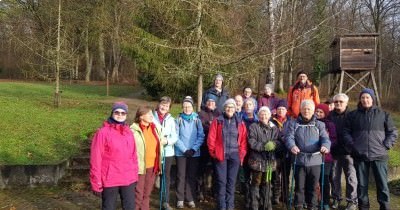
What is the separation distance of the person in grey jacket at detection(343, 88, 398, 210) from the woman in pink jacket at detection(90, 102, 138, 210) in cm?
331

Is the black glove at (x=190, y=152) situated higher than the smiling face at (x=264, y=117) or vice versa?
the smiling face at (x=264, y=117)

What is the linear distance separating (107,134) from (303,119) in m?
2.91

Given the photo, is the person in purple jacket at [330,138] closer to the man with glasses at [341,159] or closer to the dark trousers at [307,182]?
the man with glasses at [341,159]

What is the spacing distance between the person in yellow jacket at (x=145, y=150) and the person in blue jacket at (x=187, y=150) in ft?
2.12

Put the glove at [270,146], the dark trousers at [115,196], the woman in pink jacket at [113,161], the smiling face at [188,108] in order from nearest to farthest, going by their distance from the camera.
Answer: the woman in pink jacket at [113,161] < the dark trousers at [115,196] < the glove at [270,146] < the smiling face at [188,108]

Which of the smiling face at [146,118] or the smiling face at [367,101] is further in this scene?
the smiling face at [367,101]

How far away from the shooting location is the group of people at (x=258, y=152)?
6199 mm

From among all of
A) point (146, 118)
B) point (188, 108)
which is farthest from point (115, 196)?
point (188, 108)

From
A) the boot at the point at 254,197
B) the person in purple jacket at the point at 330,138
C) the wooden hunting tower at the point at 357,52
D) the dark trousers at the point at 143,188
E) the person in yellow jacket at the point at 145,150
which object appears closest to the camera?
the person in yellow jacket at the point at 145,150

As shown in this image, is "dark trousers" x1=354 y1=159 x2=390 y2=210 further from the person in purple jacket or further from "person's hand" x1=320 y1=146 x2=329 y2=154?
"person's hand" x1=320 y1=146 x2=329 y2=154

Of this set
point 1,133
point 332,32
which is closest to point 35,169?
point 1,133

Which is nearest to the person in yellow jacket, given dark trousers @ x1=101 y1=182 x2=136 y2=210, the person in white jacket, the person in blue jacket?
the person in white jacket

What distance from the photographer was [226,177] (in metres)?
6.72

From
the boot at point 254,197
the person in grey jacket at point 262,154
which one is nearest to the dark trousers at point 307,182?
the person in grey jacket at point 262,154
